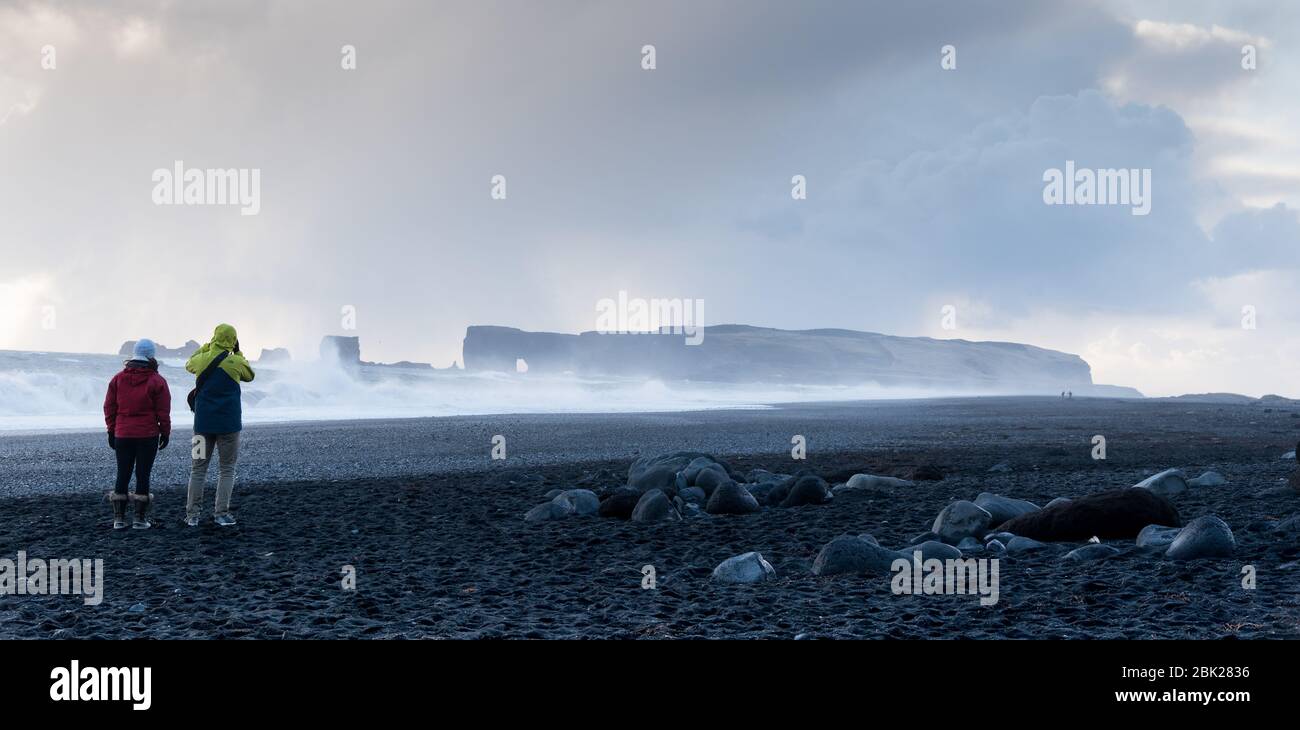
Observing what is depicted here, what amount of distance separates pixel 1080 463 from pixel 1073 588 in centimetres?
1233

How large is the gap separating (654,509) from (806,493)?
2.36m

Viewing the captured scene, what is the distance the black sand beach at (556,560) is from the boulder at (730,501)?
0.64 ft

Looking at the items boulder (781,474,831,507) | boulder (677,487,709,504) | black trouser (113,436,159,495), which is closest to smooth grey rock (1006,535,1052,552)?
boulder (781,474,831,507)

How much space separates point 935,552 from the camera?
8.58 metres

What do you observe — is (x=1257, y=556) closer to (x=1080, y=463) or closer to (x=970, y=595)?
(x=970, y=595)

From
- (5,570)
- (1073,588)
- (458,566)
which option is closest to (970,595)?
(1073,588)

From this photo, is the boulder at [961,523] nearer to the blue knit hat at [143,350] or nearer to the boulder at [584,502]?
the boulder at [584,502]

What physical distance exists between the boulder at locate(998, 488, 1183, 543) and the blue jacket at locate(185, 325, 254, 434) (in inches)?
333

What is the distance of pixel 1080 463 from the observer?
18672mm

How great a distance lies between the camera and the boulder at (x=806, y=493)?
1305cm

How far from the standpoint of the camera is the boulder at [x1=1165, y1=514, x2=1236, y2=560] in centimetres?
828

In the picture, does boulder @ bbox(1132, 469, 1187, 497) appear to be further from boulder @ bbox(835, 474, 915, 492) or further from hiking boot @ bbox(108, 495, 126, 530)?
hiking boot @ bbox(108, 495, 126, 530)

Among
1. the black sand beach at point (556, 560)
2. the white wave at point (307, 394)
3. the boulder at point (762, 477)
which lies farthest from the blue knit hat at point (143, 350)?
the white wave at point (307, 394)
